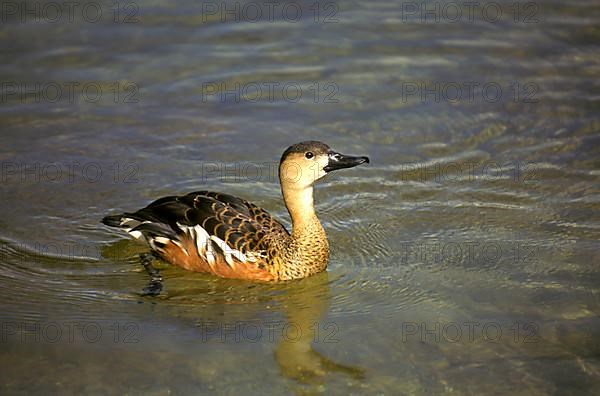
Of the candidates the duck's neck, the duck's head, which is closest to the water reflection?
the duck's neck

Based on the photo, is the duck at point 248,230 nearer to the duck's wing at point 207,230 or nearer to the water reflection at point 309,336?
the duck's wing at point 207,230

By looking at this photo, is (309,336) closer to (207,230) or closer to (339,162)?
(207,230)

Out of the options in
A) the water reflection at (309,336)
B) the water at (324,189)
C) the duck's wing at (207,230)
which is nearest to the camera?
the water reflection at (309,336)

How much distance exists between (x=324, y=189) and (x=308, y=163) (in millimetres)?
1601

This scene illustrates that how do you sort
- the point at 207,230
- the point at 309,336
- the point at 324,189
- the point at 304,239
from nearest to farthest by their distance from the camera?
the point at 309,336 < the point at 207,230 < the point at 304,239 < the point at 324,189

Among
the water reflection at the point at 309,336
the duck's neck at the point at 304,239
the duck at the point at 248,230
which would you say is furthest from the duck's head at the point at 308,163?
the water reflection at the point at 309,336

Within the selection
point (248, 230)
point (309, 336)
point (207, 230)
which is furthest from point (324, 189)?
point (309, 336)

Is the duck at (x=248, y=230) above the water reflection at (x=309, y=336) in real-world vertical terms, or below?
above

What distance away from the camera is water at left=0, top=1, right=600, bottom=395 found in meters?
7.14

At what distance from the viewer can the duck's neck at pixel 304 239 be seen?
8.37 metres

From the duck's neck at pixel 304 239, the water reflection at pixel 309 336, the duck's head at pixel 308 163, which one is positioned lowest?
the water reflection at pixel 309 336

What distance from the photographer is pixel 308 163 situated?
8.35 metres

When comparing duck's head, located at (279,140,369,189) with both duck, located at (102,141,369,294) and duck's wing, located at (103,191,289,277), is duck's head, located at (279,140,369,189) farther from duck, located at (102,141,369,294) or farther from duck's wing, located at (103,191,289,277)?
duck's wing, located at (103,191,289,277)

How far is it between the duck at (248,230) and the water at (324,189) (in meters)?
0.14
